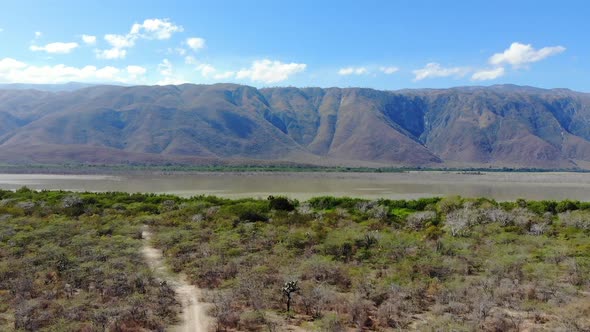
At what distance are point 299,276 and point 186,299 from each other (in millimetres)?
4014

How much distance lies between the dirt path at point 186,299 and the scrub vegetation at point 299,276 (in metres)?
0.38

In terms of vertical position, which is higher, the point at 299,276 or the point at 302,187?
the point at 299,276

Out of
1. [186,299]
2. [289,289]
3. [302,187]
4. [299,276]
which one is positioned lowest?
[302,187]

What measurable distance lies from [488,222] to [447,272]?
551 inches

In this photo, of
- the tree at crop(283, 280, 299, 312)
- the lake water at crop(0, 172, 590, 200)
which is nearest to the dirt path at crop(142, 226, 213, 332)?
the tree at crop(283, 280, 299, 312)

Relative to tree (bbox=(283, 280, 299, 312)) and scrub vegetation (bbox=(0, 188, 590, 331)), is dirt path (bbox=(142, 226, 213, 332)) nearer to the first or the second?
scrub vegetation (bbox=(0, 188, 590, 331))

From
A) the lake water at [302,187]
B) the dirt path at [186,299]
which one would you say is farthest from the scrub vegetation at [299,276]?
→ the lake water at [302,187]

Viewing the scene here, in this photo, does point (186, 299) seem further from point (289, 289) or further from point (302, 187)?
point (302, 187)

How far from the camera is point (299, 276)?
16203 millimetres

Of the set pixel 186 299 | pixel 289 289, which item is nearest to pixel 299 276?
pixel 289 289

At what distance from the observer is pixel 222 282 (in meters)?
16.1

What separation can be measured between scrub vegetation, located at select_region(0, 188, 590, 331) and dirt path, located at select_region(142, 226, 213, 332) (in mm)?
378

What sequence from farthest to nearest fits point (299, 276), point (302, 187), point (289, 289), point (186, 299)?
point (302, 187) < point (299, 276) < point (186, 299) < point (289, 289)

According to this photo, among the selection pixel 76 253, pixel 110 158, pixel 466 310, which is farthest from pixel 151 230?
pixel 110 158
